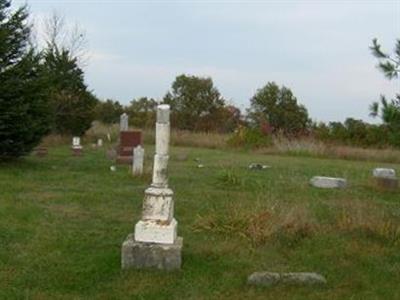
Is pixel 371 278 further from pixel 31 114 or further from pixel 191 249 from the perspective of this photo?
pixel 31 114

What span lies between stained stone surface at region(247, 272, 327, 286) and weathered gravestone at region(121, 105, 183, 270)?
36.5 inches

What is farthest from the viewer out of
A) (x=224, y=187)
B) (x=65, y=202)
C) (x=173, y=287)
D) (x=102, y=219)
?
(x=224, y=187)

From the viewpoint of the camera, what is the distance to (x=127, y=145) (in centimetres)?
2005

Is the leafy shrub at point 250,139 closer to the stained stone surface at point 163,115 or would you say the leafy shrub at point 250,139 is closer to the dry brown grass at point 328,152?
the dry brown grass at point 328,152

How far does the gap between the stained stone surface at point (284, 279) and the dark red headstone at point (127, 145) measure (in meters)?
13.4

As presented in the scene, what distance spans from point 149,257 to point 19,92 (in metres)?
10.8

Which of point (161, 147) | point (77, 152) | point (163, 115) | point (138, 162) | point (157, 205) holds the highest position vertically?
point (163, 115)

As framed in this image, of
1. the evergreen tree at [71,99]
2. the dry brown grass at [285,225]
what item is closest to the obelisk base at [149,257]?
the dry brown grass at [285,225]

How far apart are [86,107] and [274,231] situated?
95.3ft

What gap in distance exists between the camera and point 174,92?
57.0 meters

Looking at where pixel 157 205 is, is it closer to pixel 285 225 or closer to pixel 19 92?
pixel 285 225

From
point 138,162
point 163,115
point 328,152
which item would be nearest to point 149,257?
point 163,115

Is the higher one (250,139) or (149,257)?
(250,139)

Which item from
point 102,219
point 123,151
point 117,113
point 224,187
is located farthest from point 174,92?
point 102,219
